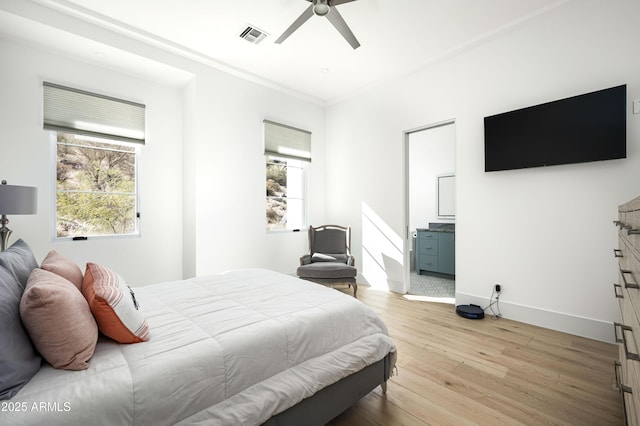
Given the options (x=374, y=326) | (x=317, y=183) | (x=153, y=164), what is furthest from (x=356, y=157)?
(x=374, y=326)

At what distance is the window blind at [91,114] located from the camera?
3084 millimetres

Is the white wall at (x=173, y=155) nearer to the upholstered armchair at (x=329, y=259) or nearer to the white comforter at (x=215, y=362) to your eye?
the upholstered armchair at (x=329, y=259)

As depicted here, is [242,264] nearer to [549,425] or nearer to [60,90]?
[60,90]

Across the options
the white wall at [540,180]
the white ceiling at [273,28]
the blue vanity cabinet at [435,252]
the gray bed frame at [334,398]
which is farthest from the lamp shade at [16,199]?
the blue vanity cabinet at [435,252]

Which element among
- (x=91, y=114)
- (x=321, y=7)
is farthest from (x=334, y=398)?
(x=91, y=114)

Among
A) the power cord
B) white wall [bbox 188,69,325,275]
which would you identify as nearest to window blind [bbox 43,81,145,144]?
white wall [bbox 188,69,325,275]

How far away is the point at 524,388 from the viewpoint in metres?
1.91

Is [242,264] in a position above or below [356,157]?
below

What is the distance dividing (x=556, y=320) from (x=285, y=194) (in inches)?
151

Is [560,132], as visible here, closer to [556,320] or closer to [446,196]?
[556,320]

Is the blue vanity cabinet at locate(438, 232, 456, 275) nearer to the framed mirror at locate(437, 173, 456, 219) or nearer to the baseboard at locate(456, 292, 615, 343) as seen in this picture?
the framed mirror at locate(437, 173, 456, 219)

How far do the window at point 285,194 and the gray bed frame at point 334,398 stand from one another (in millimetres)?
3167

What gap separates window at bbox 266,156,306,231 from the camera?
4672 millimetres

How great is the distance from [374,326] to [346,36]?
2633mm
